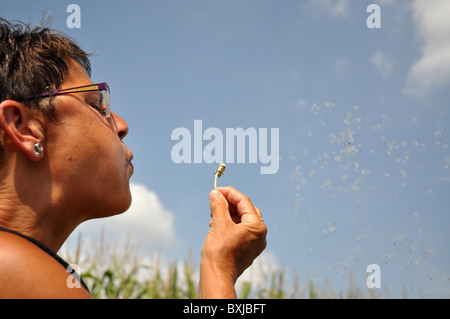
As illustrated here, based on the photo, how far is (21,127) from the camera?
2408mm

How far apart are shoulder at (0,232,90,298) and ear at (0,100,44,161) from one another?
1.83 ft

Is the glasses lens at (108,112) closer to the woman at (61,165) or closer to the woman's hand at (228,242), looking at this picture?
the woman at (61,165)

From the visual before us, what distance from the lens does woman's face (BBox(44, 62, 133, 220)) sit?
2443mm

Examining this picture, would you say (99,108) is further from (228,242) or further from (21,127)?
(228,242)

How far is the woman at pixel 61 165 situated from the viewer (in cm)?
241

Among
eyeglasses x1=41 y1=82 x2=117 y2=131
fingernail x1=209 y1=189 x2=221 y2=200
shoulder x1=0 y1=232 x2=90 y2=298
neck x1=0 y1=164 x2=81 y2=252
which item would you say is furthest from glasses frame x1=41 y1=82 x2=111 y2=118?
shoulder x1=0 y1=232 x2=90 y2=298

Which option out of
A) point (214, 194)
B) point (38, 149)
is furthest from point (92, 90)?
point (214, 194)

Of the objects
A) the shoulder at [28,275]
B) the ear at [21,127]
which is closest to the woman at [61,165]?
the ear at [21,127]

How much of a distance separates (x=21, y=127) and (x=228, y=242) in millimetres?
1210

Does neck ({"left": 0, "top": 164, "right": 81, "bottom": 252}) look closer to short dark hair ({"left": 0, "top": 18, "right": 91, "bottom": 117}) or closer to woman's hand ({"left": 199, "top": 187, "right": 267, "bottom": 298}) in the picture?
short dark hair ({"left": 0, "top": 18, "right": 91, "bottom": 117})

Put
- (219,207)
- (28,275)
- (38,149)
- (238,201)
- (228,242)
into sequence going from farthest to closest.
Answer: (238,201) < (219,207) < (228,242) < (38,149) < (28,275)
